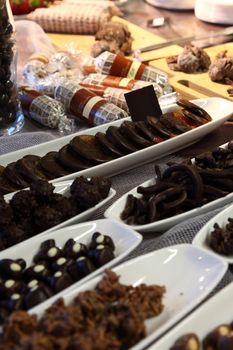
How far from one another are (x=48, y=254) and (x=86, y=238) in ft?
0.37

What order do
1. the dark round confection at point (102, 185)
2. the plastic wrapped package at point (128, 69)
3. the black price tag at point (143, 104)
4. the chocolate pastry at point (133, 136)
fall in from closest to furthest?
the dark round confection at point (102, 185)
the chocolate pastry at point (133, 136)
the black price tag at point (143, 104)
the plastic wrapped package at point (128, 69)

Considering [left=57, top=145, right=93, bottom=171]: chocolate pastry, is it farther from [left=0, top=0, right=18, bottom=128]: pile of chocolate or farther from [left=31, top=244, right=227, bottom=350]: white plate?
[left=31, top=244, right=227, bottom=350]: white plate

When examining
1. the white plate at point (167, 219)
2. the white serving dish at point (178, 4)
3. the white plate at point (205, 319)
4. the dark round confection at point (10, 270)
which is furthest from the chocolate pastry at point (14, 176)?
the white serving dish at point (178, 4)

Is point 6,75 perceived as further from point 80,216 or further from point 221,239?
point 221,239

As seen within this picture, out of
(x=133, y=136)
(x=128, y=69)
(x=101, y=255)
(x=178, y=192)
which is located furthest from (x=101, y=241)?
(x=128, y=69)

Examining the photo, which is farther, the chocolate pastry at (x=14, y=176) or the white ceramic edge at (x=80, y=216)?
the chocolate pastry at (x=14, y=176)

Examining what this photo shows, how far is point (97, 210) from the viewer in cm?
123

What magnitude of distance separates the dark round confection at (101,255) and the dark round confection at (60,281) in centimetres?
7

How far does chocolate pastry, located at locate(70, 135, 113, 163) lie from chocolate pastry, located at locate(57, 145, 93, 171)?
1 centimetres

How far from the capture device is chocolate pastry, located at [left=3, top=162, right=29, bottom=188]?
50.6 inches

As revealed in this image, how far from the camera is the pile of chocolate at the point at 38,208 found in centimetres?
108

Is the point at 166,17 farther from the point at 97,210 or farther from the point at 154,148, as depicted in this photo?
the point at 97,210

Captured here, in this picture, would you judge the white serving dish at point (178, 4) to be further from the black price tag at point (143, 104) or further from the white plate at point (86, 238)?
the white plate at point (86, 238)

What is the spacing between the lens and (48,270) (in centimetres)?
97
